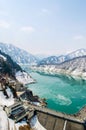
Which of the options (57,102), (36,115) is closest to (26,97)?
(57,102)

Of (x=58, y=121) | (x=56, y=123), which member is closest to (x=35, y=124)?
(x=56, y=123)

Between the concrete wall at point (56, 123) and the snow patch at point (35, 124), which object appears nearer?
the snow patch at point (35, 124)

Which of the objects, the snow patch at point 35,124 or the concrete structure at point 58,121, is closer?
the snow patch at point 35,124

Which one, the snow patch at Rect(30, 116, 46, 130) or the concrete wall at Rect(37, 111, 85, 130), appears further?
the concrete wall at Rect(37, 111, 85, 130)

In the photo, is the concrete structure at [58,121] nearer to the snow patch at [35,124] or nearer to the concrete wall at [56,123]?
the concrete wall at [56,123]

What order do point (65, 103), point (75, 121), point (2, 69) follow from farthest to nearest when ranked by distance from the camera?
point (2, 69)
point (65, 103)
point (75, 121)

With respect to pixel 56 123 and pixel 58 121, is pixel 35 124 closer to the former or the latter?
pixel 56 123

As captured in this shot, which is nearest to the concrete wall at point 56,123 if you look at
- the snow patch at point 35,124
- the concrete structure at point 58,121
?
the concrete structure at point 58,121

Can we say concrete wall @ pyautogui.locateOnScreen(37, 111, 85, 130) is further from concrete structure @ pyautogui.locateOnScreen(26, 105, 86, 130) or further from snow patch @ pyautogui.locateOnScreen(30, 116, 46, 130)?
snow patch @ pyautogui.locateOnScreen(30, 116, 46, 130)

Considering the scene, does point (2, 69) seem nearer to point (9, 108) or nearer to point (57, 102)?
point (57, 102)

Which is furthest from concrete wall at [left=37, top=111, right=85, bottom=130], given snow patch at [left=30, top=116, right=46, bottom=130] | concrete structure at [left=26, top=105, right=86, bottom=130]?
snow patch at [left=30, top=116, right=46, bottom=130]

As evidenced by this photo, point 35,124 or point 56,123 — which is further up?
point 35,124
